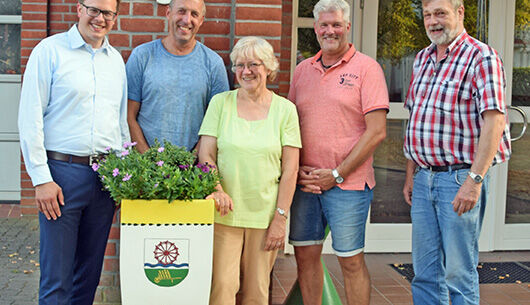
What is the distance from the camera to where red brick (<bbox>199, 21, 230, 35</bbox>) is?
3.94 m

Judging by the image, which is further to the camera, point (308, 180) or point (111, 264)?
point (111, 264)

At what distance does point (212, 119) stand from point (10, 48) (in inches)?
206

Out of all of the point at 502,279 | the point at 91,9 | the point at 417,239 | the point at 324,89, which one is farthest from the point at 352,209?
the point at 502,279

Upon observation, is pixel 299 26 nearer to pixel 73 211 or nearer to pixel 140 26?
pixel 140 26

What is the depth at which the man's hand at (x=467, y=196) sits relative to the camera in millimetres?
3002

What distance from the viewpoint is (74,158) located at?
3.14 metres

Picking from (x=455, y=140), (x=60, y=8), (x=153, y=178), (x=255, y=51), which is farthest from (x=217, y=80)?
(x=60, y=8)

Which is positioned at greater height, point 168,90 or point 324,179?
point 168,90

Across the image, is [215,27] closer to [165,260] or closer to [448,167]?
[165,260]

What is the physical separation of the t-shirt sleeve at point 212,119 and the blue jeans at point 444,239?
3.55 feet

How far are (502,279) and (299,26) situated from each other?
2.67m

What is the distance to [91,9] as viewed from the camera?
3.10 meters

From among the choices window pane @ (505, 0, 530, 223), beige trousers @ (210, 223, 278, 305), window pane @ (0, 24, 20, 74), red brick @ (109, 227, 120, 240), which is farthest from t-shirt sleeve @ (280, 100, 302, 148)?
window pane @ (0, 24, 20, 74)

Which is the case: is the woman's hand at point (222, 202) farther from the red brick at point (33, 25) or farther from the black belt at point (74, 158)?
the red brick at point (33, 25)
